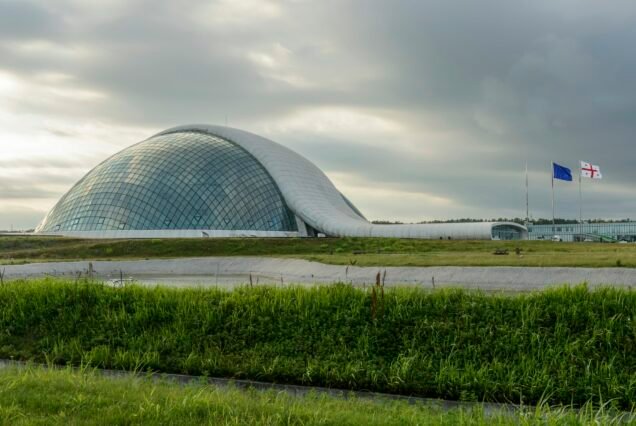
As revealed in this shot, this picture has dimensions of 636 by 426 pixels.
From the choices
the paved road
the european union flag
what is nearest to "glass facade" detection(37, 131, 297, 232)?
the paved road

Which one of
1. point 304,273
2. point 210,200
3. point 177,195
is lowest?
point 304,273

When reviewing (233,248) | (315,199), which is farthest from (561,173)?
(233,248)

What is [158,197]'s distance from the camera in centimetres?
4725

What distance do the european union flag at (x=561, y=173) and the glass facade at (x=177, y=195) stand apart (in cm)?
2527

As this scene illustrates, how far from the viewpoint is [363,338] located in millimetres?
8664

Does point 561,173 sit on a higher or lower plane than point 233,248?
higher

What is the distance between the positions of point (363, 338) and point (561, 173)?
51.2 m

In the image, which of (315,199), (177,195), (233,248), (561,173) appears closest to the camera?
(233,248)

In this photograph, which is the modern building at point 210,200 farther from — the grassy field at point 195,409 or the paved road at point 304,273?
the grassy field at point 195,409

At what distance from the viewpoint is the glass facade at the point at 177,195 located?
4656cm

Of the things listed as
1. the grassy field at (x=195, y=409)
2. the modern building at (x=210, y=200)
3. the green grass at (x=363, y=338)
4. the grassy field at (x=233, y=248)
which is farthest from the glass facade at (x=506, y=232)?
the grassy field at (x=195, y=409)

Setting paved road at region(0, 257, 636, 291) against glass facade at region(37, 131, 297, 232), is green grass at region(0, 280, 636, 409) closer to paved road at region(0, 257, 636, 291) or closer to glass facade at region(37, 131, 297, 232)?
paved road at region(0, 257, 636, 291)

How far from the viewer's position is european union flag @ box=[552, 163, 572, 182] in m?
53.7

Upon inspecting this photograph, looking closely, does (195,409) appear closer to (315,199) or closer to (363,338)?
(363,338)
